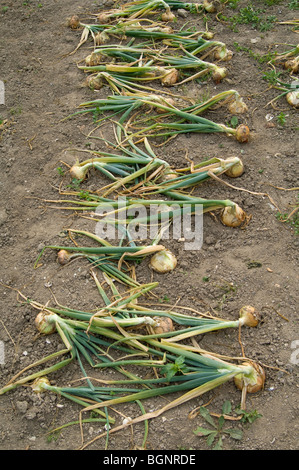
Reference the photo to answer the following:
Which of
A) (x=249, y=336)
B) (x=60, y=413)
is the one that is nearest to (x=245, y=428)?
(x=249, y=336)

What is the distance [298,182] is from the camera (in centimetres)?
A: 281

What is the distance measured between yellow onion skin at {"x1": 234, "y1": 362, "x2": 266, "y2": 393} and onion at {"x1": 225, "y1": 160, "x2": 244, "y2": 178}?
4.12 feet

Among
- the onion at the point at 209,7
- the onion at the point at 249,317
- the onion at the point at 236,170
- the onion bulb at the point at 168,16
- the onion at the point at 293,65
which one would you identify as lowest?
the onion at the point at 249,317

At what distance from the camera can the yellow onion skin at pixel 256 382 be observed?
6.51 feet

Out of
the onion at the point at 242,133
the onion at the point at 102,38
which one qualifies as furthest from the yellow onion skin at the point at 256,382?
the onion at the point at 102,38

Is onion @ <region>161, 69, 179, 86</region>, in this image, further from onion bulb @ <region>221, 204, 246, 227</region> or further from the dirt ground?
onion bulb @ <region>221, 204, 246, 227</region>

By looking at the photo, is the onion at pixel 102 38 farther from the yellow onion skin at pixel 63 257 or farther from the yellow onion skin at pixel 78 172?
the yellow onion skin at pixel 63 257

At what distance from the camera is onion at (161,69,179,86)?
137 inches

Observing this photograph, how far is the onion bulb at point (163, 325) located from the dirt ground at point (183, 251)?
19 centimetres

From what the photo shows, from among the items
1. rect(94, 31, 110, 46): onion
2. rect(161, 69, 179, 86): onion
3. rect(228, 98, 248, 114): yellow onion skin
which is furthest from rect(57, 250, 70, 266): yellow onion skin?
rect(94, 31, 110, 46): onion

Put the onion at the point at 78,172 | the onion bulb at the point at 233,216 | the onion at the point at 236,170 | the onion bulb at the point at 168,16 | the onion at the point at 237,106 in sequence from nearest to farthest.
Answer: the onion bulb at the point at 233,216
the onion at the point at 236,170
the onion at the point at 78,172
the onion at the point at 237,106
the onion bulb at the point at 168,16

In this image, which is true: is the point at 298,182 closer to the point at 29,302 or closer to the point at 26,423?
the point at 29,302

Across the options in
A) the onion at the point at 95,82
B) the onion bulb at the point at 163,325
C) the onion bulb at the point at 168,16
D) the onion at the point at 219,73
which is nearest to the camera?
the onion bulb at the point at 163,325

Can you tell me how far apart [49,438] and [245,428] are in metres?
0.85
